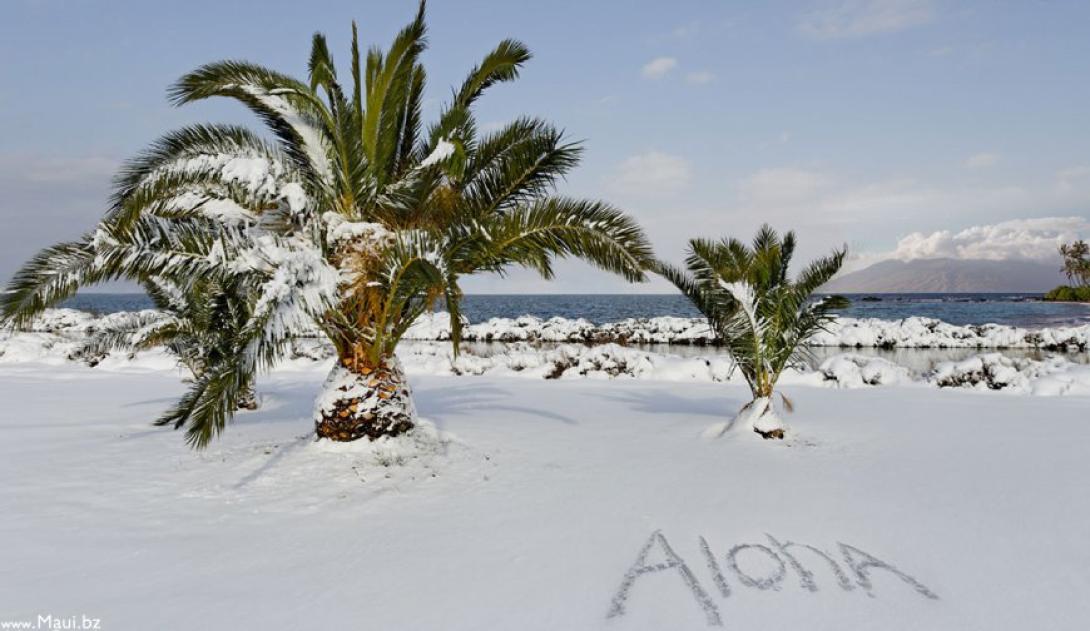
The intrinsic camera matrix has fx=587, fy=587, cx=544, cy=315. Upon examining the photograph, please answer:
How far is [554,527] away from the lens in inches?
192

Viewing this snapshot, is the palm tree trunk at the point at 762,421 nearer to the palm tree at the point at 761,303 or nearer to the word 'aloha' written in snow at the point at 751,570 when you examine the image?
the palm tree at the point at 761,303

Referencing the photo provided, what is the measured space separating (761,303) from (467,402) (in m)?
6.07

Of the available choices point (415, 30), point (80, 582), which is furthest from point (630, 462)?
point (415, 30)

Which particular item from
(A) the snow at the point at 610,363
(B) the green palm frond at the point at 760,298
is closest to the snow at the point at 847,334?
(A) the snow at the point at 610,363

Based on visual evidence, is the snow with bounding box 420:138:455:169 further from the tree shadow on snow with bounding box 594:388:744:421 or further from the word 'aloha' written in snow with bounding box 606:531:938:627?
the tree shadow on snow with bounding box 594:388:744:421

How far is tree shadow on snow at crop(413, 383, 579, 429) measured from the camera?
10070mm

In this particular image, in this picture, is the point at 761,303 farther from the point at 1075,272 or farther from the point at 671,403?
the point at 1075,272

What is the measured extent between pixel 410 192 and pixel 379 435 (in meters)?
2.99

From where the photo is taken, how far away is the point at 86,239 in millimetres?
6473

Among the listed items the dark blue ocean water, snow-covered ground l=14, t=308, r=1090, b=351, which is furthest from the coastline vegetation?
snow-covered ground l=14, t=308, r=1090, b=351

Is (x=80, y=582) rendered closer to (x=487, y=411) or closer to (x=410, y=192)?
(x=410, y=192)

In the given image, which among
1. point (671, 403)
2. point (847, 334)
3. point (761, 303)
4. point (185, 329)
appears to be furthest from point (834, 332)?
point (185, 329)

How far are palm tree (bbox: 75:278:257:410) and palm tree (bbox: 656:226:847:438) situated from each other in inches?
283

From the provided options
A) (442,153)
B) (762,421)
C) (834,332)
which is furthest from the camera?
(834,332)
